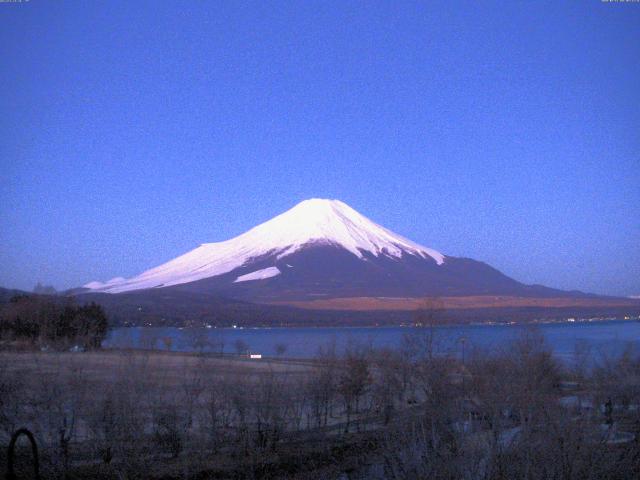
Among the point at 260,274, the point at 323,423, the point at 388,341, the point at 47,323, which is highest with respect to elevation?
the point at 260,274

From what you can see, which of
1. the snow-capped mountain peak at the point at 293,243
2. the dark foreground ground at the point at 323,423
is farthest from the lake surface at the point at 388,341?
the snow-capped mountain peak at the point at 293,243

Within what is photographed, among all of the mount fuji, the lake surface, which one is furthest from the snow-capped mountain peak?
the lake surface

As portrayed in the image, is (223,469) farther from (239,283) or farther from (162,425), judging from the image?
(239,283)

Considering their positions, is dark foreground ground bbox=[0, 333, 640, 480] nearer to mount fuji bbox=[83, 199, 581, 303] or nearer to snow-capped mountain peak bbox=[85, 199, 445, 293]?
mount fuji bbox=[83, 199, 581, 303]

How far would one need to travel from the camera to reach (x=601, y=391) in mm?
15367

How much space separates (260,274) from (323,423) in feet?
326

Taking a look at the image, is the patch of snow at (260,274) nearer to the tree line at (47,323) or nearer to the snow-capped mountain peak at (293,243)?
the snow-capped mountain peak at (293,243)

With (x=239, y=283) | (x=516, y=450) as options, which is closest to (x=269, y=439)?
(x=516, y=450)

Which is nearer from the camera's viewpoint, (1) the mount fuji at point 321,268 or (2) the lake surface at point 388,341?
(2) the lake surface at point 388,341

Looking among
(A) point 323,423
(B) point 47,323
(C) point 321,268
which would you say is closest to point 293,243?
(C) point 321,268

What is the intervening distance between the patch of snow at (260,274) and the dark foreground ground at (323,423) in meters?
96.0

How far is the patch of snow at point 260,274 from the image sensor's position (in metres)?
116

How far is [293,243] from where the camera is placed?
129 metres

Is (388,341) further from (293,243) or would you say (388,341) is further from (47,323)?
(293,243)
